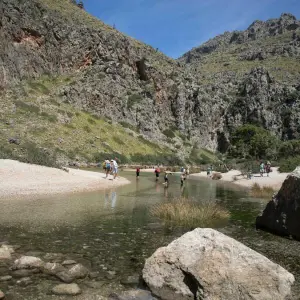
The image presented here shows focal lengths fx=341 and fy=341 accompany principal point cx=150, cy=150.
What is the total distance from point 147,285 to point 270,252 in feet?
17.5

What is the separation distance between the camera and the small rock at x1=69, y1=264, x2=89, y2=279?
852 cm

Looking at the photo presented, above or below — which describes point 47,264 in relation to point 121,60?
below

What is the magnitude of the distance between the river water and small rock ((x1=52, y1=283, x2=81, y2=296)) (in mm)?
178

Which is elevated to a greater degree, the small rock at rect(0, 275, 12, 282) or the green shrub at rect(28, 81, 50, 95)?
the green shrub at rect(28, 81, 50, 95)

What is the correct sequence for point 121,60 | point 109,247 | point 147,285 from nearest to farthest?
point 147,285 < point 109,247 < point 121,60

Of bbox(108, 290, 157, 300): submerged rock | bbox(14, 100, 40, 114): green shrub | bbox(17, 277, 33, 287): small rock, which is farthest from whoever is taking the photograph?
bbox(14, 100, 40, 114): green shrub

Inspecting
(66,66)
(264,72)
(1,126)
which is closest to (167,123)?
(66,66)

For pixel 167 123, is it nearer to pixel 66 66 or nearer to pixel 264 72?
pixel 66 66

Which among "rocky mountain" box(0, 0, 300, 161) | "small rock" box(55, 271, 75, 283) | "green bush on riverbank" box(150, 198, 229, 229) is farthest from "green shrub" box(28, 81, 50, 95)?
"small rock" box(55, 271, 75, 283)

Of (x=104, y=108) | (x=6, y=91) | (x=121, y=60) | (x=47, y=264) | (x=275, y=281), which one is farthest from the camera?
(x=121, y=60)

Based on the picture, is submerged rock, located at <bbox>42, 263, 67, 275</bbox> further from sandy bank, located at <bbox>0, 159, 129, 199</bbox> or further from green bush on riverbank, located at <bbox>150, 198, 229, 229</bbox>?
sandy bank, located at <bbox>0, 159, 129, 199</bbox>

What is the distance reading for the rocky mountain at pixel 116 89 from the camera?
3054 inches

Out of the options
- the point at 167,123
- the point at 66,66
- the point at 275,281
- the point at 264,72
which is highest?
the point at 264,72

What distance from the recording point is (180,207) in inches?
650
